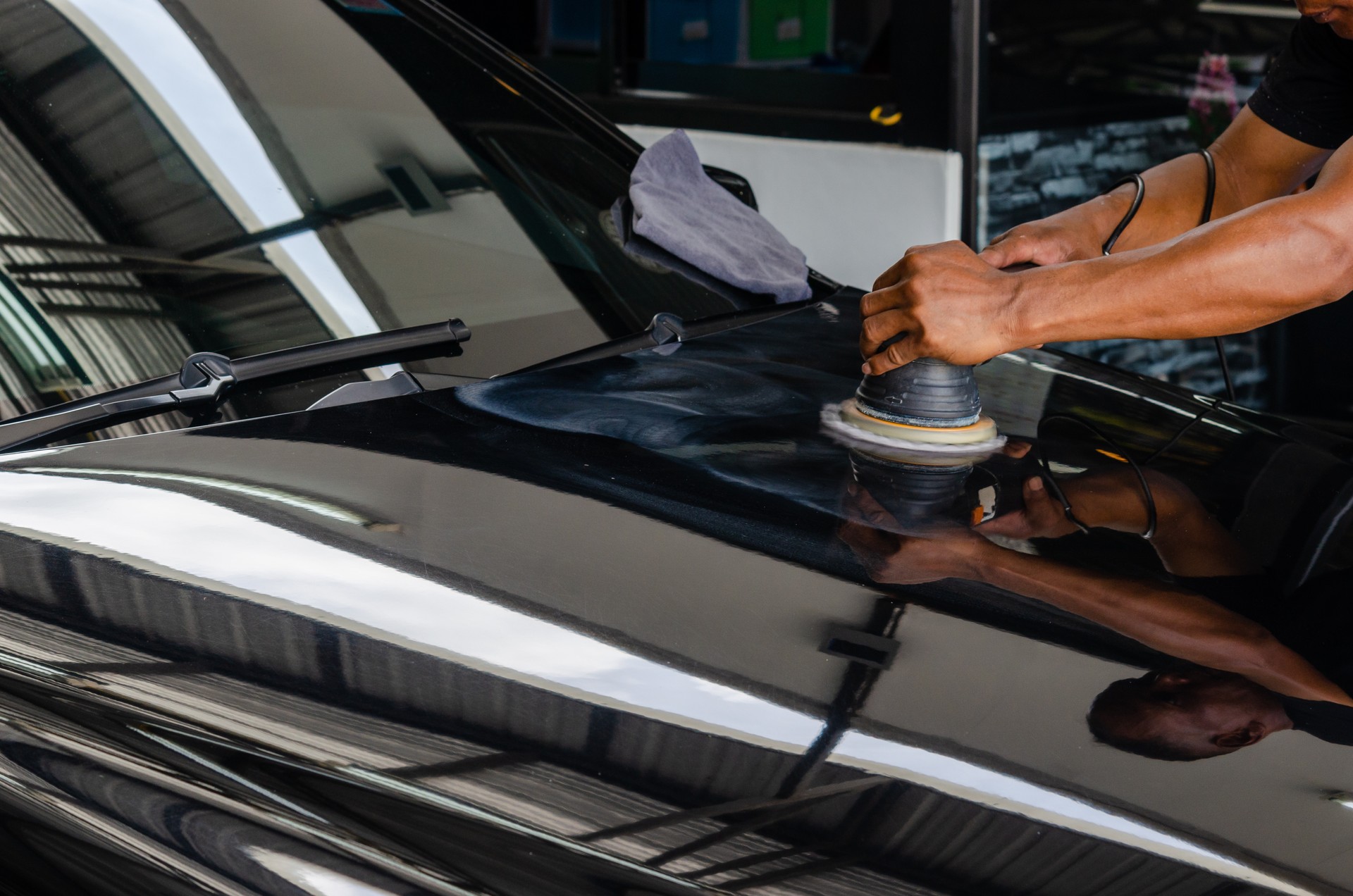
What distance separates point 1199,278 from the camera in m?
1.35

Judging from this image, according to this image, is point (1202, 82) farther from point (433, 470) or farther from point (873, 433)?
point (433, 470)

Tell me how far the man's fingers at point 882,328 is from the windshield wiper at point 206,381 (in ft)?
1.51

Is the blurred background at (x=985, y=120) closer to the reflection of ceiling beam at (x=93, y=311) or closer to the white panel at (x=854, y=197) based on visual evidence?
the white panel at (x=854, y=197)

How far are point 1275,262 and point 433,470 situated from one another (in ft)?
2.91

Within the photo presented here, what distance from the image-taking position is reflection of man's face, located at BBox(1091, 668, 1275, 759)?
0.86m

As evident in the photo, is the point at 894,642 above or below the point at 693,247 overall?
below

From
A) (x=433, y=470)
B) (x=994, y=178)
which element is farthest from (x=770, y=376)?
(x=994, y=178)

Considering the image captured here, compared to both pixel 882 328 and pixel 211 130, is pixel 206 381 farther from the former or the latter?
pixel 882 328

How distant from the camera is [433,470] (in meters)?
1.16

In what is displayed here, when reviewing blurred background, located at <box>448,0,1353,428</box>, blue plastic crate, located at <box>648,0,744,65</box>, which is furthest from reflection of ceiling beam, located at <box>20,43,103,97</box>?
blue plastic crate, located at <box>648,0,744,65</box>

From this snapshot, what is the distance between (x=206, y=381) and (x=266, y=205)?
275mm

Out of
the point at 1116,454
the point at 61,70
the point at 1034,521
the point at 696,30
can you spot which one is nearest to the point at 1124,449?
the point at 1116,454

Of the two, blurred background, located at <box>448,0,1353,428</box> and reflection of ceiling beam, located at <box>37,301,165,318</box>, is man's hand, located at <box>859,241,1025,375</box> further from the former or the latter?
blurred background, located at <box>448,0,1353,428</box>

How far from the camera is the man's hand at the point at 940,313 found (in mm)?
1335
